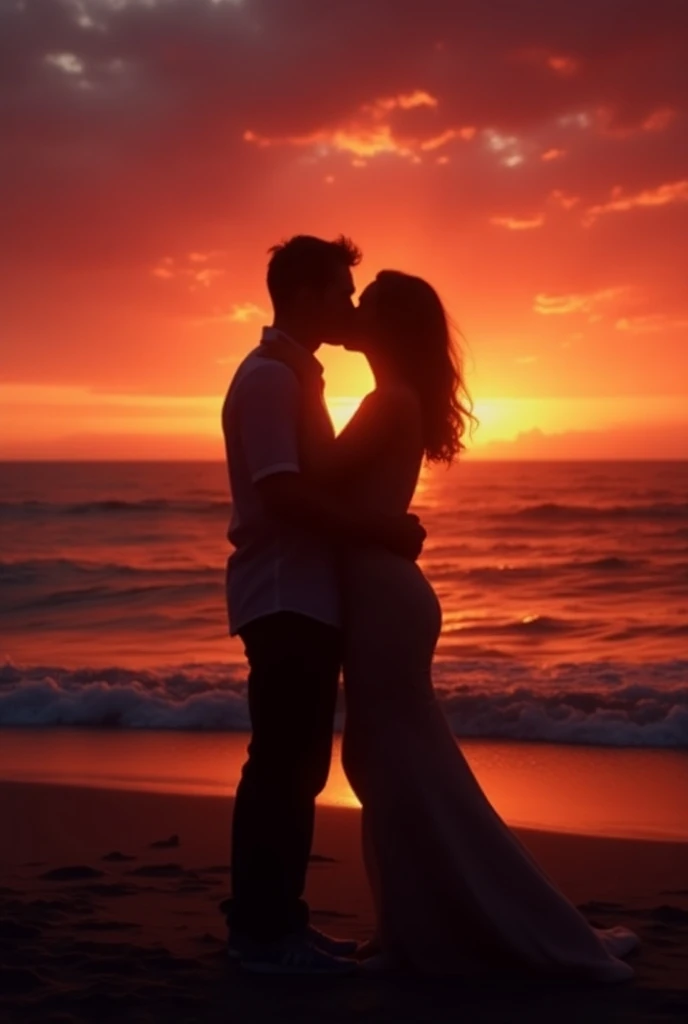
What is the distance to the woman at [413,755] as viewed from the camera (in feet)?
12.8

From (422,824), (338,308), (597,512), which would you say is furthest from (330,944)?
(597,512)

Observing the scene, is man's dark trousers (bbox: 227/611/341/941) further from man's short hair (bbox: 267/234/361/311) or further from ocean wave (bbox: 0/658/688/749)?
ocean wave (bbox: 0/658/688/749)

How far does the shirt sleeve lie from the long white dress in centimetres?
28

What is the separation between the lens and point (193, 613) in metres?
19.1

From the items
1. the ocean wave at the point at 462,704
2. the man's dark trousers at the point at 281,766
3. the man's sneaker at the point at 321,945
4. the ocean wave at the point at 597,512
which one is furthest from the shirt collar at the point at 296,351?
the ocean wave at the point at 597,512

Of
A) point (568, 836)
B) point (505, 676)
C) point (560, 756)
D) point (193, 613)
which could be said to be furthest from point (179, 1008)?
point (193, 613)

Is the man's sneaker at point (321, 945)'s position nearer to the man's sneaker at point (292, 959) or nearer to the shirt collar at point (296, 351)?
the man's sneaker at point (292, 959)

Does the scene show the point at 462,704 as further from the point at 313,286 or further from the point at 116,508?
the point at 116,508

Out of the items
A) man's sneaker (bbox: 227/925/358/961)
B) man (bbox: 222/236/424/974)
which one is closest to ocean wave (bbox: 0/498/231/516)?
man's sneaker (bbox: 227/925/358/961)

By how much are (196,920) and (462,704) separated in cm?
567

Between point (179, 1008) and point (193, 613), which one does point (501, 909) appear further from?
point (193, 613)

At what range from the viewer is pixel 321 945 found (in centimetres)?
415

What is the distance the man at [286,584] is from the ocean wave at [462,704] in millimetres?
5423

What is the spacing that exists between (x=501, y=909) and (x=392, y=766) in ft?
1.68
